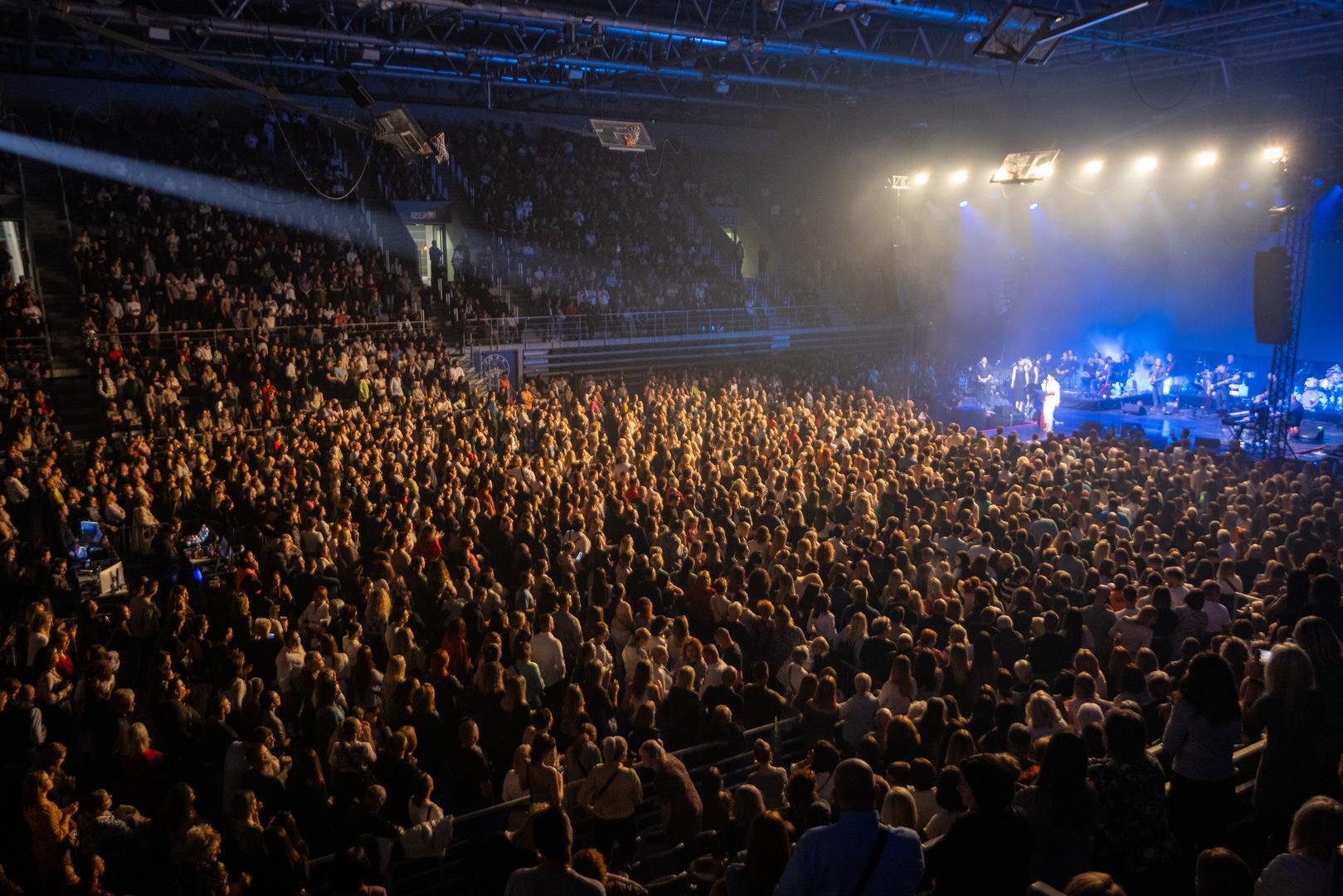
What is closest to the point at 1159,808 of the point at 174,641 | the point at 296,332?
the point at 174,641

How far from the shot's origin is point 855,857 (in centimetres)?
291

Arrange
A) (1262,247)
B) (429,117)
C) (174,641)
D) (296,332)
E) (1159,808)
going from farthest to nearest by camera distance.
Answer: (429,117)
(1262,247)
(296,332)
(174,641)
(1159,808)

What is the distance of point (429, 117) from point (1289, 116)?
19498 millimetres

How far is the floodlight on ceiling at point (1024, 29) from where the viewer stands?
9.59 metres

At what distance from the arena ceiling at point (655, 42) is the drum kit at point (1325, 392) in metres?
6.96

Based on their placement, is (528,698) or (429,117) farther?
(429,117)

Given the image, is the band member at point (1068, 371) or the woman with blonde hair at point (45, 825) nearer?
the woman with blonde hair at point (45, 825)

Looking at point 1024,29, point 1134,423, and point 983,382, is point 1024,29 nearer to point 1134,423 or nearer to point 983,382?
point 1134,423

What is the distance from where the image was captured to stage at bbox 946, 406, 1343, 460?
18922 millimetres

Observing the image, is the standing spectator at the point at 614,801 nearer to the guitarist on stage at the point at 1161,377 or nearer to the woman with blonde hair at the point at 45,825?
the woman with blonde hair at the point at 45,825

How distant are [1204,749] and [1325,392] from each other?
2025cm

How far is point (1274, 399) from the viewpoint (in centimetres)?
1527

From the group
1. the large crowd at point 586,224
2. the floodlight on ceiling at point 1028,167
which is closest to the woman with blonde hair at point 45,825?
the floodlight on ceiling at point 1028,167

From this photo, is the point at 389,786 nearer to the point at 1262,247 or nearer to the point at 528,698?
the point at 528,698
